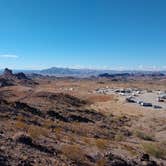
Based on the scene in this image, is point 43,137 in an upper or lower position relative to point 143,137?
upper

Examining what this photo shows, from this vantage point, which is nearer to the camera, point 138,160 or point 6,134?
point 6,134

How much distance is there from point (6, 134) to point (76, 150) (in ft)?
15.2

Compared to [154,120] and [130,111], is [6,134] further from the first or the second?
[130,111]

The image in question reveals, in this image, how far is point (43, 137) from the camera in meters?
23.5

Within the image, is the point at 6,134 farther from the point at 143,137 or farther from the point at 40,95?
the point at 40,95

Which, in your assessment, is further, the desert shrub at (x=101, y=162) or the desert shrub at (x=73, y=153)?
the desert shrub at (x=101, y=162)

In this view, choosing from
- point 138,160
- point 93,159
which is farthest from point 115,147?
point 93,159

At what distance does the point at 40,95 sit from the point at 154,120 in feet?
105

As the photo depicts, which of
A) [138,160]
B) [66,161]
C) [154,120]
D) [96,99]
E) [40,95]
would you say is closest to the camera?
[66,161]

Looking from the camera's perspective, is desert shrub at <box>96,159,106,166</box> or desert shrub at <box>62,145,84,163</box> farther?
desert shrub at <box>96,159,106,166</box>

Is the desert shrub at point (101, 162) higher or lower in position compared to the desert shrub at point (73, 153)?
lower

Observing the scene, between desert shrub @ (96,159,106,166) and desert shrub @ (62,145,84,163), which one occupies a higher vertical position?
desert shrub @ (62,145,84,163)

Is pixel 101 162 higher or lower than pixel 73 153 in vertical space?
lower

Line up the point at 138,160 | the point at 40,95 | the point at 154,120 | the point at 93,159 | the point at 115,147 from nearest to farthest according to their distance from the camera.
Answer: the point at 93,159 → the point at 138,160 → the point at 115,147 → the point at 154,120 → the point at 40,95
